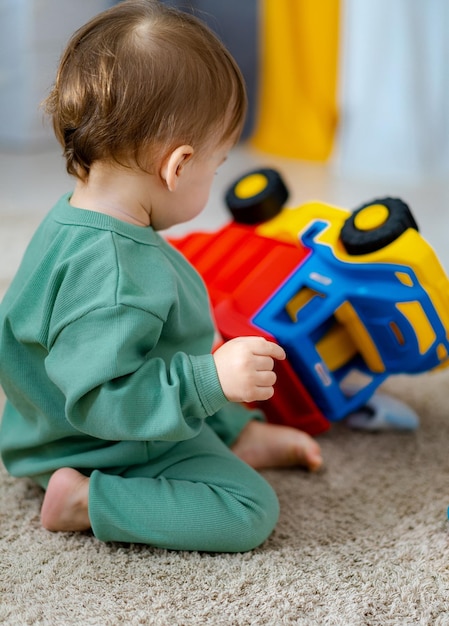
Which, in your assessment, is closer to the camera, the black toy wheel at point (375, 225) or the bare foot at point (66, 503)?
the bare foot at point (66, 503)

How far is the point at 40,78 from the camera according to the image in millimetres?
2287

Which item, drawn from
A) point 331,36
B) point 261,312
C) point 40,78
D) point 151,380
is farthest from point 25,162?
point 151,380

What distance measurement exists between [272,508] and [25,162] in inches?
65.4

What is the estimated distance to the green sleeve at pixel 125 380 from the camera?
2.60ft

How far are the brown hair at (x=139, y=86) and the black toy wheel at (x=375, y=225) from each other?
26 cm

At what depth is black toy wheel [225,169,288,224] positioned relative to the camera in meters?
1.20

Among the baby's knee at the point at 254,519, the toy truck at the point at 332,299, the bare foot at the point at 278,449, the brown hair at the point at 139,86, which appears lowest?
the bare foot at the point at 278,449

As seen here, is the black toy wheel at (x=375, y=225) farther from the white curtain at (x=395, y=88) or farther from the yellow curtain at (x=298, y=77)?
the yellow curtain at (x=298, y=77)

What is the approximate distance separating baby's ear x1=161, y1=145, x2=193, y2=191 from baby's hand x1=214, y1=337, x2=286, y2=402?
18cm

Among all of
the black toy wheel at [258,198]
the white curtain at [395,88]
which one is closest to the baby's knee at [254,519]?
the black toy wheel at [258,198]

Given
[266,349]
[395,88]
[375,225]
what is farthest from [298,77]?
[266,349]

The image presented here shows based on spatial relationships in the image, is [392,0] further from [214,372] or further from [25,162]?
[214,372]

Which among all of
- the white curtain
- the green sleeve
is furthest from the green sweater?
the white curtain

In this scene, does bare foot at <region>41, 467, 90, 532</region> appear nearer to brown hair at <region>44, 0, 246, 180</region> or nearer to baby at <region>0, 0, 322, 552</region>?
baby at <region>0, 0, 322, 552</region>
